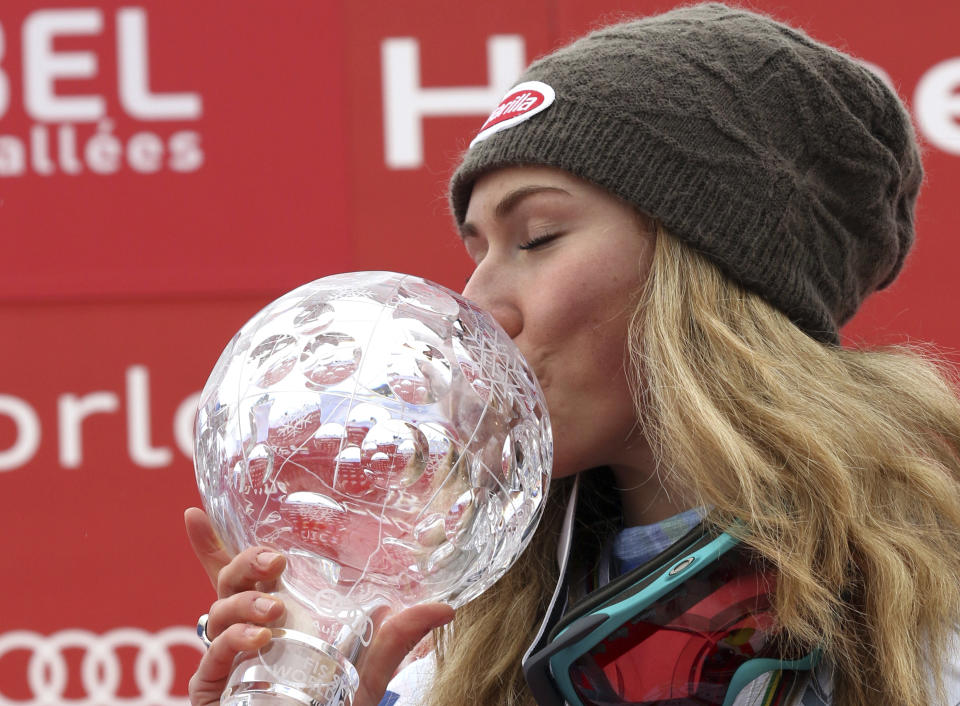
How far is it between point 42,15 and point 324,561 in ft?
4.85

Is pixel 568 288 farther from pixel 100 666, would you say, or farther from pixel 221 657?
pixel 100 666

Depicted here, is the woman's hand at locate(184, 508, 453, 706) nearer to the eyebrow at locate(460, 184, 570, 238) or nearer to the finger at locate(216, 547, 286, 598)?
the finger at locate(216, 547, 286, 598)

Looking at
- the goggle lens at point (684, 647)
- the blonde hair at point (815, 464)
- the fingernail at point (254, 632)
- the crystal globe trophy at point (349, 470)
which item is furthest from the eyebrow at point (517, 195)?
the fingernail at point (254, 632)

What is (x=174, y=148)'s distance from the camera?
1.86 m

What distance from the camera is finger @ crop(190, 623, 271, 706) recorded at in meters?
0.68

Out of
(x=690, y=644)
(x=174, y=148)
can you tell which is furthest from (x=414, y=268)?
(x=690, y=644)

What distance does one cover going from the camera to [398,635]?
0.74 meters

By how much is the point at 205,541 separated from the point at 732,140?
57cm

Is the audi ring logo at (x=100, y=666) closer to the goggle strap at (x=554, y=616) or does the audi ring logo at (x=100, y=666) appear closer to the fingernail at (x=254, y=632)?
the goggle strap at (x=554, y=616)

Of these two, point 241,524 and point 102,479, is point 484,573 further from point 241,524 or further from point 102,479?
point 102,479

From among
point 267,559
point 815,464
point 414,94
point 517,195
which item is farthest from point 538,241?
point 414,94

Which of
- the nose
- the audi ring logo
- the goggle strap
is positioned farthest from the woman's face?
the audi ring logo

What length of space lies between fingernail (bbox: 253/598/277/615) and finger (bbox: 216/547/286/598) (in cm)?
2

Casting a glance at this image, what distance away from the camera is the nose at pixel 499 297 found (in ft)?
3.22
